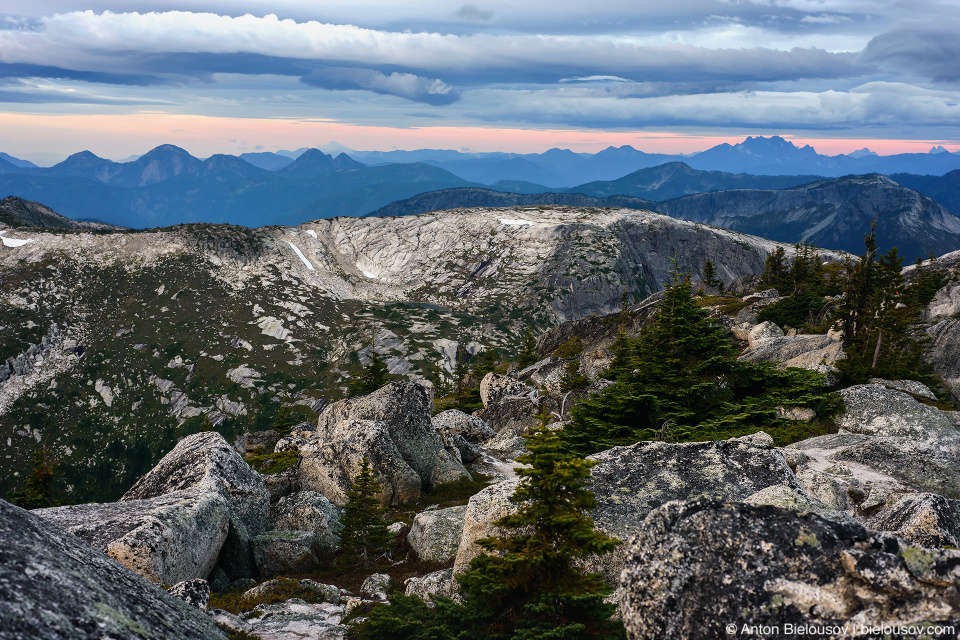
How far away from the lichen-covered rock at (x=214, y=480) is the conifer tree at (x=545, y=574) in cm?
A: 1575

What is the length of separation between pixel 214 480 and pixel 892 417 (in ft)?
115

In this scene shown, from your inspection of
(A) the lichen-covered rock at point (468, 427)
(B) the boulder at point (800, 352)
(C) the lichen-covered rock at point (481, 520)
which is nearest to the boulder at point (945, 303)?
(B) the boulder at point (800, 352)

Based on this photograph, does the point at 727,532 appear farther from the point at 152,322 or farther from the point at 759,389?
the point at 152,322

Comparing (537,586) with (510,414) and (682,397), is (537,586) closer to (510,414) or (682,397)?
(682,397)

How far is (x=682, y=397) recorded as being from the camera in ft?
92.1

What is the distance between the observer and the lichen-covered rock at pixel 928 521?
42.0 ft

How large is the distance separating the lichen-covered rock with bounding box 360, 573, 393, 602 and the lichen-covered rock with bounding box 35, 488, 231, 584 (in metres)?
6.17

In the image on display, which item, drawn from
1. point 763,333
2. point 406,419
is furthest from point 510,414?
point 763,333

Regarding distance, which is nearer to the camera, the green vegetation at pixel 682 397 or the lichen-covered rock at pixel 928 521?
the lichen-covered rock at pixel 928 521

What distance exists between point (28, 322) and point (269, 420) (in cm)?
9589

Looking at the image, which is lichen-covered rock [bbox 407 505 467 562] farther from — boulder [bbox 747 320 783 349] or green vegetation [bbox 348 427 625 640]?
boulder [bbox 747 320 783 349]

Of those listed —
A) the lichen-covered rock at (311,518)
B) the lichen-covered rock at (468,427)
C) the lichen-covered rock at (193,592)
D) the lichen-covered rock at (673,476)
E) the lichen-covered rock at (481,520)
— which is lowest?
the lichen-covered rock at (468,427)

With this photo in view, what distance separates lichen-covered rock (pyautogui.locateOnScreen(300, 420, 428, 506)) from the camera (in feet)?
96.2

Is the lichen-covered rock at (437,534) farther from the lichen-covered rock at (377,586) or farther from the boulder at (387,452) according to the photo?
the boulder at (387,452)
